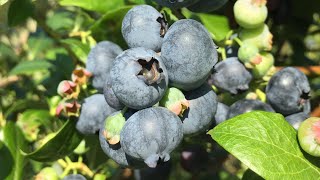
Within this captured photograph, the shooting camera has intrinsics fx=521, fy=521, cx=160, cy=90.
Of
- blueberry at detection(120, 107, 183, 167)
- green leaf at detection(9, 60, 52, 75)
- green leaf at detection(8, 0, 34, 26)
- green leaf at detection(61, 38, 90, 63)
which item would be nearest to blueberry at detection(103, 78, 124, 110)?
blueberry at detection(120, 107, 183, 167)

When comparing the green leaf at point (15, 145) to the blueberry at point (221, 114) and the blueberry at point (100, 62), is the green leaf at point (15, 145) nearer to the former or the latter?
the blueberry at point (100, 62)

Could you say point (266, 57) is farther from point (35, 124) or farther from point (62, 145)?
point (35, 124)

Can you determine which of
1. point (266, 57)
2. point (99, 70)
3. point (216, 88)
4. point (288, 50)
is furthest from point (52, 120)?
point (288, 50)

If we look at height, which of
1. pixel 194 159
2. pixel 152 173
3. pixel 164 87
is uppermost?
pixel 164 87

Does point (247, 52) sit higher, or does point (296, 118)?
point (247, 52)

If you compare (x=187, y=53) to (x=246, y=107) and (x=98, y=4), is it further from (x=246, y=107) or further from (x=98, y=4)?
(x=98, y=4)

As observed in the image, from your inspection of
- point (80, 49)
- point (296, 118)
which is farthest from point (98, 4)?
point (296, 118)

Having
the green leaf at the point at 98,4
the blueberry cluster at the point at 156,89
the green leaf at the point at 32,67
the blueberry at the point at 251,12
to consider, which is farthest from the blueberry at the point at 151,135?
the green leaf at the point at 32,67
